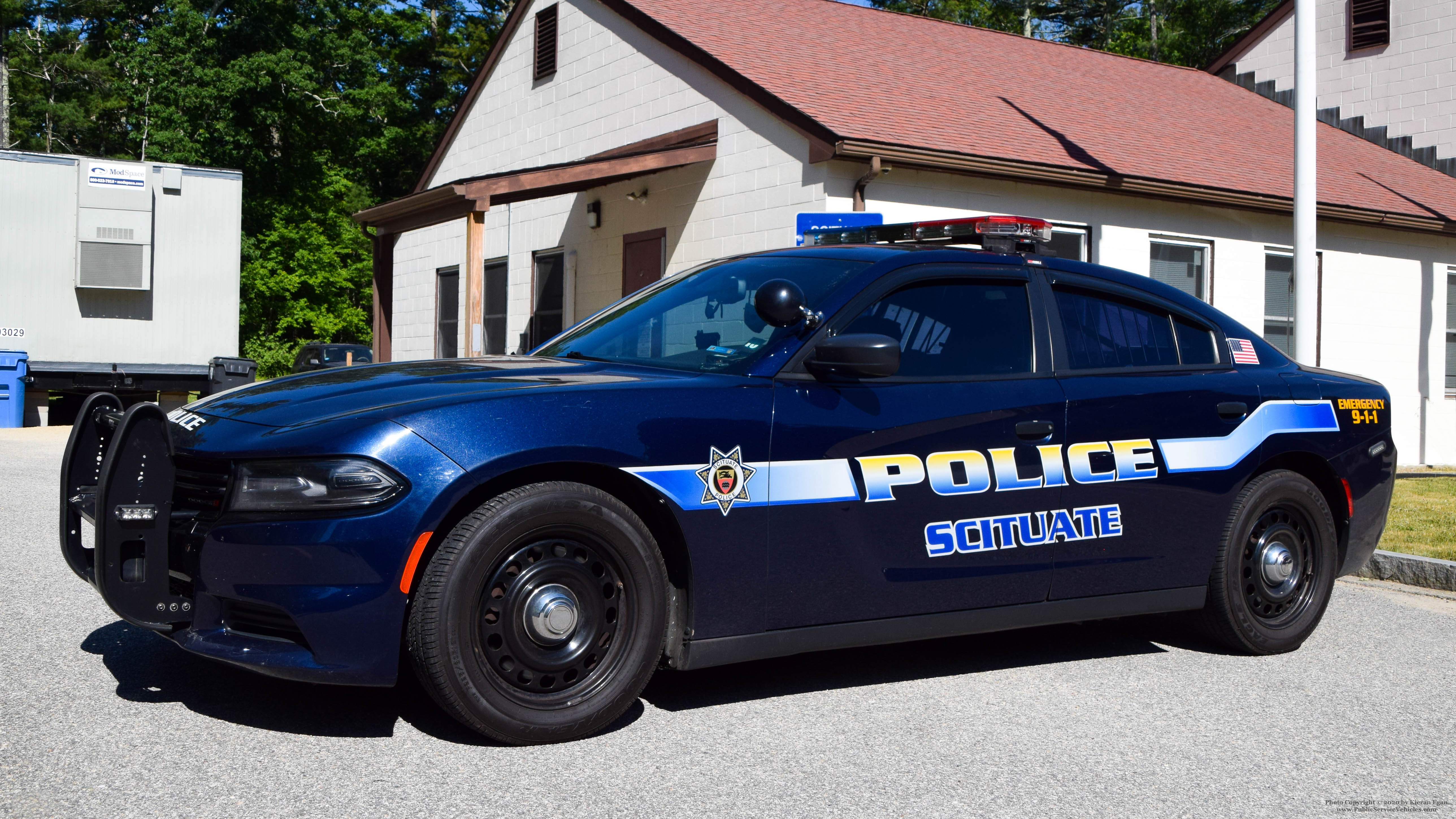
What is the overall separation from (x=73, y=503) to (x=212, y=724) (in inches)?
34.8

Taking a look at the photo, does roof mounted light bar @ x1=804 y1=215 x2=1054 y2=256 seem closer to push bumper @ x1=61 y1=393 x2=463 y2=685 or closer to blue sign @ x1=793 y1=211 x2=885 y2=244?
blue sign @ x1=793 y1=211 x2=885 y2=244

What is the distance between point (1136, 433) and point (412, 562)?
112 inches

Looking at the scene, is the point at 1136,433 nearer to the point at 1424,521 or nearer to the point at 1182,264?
the point at 1424,521

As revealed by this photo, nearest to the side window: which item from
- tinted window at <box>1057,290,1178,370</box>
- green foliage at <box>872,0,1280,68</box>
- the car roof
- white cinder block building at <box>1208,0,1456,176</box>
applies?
the car roof

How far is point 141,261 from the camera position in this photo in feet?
59.6

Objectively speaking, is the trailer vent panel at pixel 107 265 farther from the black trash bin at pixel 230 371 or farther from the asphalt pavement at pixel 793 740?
the asphalt pavement at pixel 793 740

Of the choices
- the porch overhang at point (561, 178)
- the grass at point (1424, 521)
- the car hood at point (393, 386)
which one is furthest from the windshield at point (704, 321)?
the porch overhang at point (561, 178)

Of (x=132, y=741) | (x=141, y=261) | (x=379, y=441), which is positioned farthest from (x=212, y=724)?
(x=141, y=261)

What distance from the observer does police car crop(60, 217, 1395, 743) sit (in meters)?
3.62

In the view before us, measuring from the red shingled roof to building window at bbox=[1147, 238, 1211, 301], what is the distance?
769 millimetres

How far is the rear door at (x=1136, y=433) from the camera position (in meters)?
4.84

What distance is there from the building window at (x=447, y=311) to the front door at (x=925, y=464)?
50.7 feet

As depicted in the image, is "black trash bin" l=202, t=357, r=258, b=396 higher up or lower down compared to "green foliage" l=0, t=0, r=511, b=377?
lower down

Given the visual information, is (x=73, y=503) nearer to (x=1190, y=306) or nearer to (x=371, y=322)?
(x=1190, y=306)
